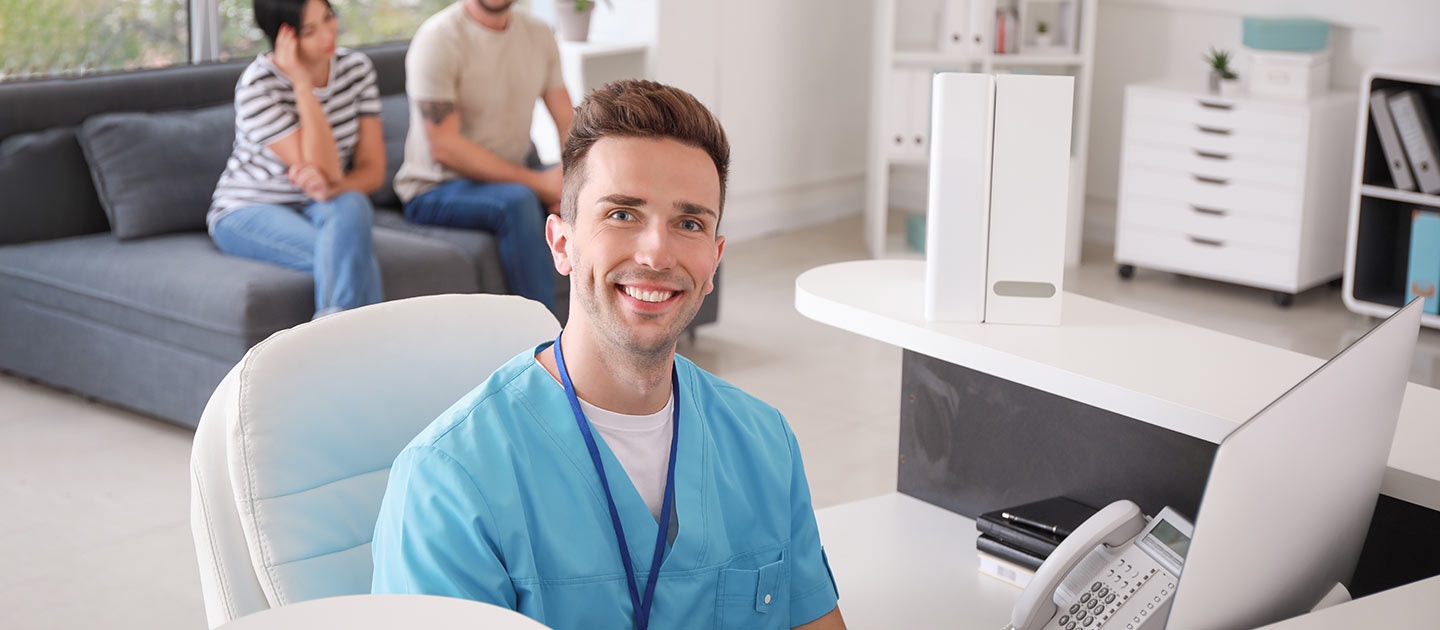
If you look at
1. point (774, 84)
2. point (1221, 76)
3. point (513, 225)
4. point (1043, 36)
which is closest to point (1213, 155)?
point (1221, 76)

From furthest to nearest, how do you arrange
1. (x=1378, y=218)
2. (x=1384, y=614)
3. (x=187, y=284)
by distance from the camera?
(x=1378, y=218) → (x=187, y=284) → (x=1384, y=614)

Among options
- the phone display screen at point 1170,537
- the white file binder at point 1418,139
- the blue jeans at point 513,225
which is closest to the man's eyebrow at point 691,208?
the phone display screen at point 1170,537

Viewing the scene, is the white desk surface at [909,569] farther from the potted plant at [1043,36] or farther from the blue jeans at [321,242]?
the potted plant at [1043,36]

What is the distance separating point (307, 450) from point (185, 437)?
7.88 feet

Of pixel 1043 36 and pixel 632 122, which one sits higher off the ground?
pixel 1043 36

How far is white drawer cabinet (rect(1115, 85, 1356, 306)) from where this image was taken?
193 inches

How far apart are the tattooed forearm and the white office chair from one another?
2.59m

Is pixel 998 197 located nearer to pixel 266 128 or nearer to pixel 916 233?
pixel 266 128

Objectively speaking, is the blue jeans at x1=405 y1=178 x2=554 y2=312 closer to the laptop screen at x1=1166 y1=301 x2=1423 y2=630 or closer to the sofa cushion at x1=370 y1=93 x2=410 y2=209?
the sofa cushion at x1=370 y1=93 x2=410 y2=209

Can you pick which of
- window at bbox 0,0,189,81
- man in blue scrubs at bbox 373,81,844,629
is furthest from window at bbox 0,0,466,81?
man in blue scrubs at bbox 373,81,844,629

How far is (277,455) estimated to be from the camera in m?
1.54

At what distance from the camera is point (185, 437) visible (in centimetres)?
377

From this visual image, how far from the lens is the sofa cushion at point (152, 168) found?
160 inches

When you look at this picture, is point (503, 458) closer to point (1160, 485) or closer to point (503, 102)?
point (1160, 485)
